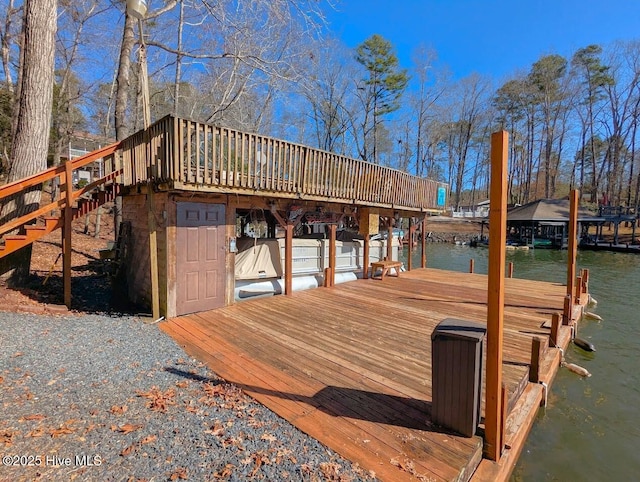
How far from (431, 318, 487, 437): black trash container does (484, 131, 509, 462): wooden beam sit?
0.34ft

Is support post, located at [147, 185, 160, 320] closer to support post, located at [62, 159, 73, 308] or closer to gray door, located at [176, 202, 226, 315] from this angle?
gray door, located at [176, 202, 226, 315]

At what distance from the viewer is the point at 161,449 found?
2584 millimetres

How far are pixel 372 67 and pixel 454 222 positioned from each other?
23726mm

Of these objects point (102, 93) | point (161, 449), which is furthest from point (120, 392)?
point (102, 93)

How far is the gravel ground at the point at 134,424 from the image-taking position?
238 cm

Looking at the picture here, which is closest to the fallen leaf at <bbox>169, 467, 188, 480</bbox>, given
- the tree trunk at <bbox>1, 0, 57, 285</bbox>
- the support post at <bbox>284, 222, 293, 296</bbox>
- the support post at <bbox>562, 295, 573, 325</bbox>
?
the support post at <bbox>284, 222, 293, 296</bbox>

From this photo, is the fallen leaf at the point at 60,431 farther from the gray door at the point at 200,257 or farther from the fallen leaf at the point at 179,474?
the gray door at the point at 200,257

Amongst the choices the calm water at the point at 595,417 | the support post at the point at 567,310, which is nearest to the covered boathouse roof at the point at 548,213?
the calm water at the point at 595,417

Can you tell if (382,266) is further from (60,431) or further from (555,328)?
(60,431)

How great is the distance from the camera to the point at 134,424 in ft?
9.42

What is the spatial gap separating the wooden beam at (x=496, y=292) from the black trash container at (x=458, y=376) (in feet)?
0.34

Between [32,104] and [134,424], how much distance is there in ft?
22.9

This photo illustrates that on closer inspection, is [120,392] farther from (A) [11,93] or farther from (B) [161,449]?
(A) [11,93]

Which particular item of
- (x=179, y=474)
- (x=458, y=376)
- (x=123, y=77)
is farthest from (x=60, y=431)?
(x=123, y=77)
